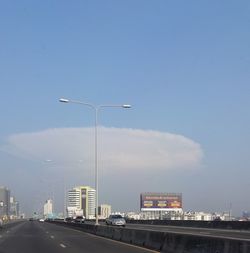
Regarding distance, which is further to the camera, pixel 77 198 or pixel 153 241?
pixel 77 198

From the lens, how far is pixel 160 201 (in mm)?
142750

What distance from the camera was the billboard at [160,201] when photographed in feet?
468

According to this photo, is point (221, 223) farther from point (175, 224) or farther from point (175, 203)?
point (175, 203)

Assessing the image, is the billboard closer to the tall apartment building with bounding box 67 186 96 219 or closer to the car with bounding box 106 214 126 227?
the tall apartment building with bounding box 67 186 96 219

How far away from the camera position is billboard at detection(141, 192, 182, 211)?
143 metres

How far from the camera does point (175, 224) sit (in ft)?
237

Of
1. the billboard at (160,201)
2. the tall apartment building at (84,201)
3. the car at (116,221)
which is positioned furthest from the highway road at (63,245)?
the tall apartment building at (84,201)

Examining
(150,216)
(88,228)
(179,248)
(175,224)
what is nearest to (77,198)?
(150,216)

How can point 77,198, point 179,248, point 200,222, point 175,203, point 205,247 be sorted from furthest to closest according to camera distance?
point 77,198, point 175,203, point 200,222, point 179,248, point 205,247

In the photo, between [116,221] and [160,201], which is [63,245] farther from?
[160,201]

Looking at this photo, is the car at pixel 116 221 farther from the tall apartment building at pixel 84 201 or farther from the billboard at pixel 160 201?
the tall apartment building at pixel 84 201

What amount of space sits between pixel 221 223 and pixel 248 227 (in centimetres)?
720

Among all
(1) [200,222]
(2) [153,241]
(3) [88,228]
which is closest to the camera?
(2) [153,241]

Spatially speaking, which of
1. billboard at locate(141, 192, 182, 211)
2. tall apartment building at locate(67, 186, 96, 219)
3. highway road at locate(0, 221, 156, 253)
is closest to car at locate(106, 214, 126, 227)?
highway road at locate(0, 221, 156, 253)
